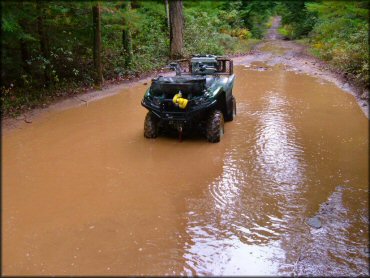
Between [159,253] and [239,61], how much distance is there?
19.0 meters

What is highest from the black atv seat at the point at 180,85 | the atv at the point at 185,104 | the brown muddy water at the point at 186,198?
the black atv seat at the point at 180,85

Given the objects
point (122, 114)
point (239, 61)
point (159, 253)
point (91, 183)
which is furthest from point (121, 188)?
point (239, 61)

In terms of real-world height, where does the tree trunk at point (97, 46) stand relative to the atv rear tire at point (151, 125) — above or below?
above

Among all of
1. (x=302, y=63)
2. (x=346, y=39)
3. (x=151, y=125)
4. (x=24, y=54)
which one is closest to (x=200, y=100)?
(x=151, y=125)

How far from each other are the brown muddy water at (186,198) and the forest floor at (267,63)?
673 millimetres

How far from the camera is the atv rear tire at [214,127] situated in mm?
8297

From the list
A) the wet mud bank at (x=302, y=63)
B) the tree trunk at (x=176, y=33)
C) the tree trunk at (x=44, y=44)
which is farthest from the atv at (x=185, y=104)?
the tree trunk at (x=176, y=33)

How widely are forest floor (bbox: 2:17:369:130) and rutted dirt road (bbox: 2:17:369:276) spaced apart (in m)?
0.57

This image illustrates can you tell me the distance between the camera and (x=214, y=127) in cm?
829

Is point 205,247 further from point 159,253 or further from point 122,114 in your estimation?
point 122,114

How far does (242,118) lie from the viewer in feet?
34.2

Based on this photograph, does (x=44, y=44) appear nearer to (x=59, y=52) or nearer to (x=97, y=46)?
(x=59, y=52)

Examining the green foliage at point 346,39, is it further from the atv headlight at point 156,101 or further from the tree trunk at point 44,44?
the tree trunk at point 44,44

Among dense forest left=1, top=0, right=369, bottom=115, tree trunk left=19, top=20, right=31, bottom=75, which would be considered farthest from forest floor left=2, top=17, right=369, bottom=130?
tree trunk left=19, top=20, right=31, bottom=75
